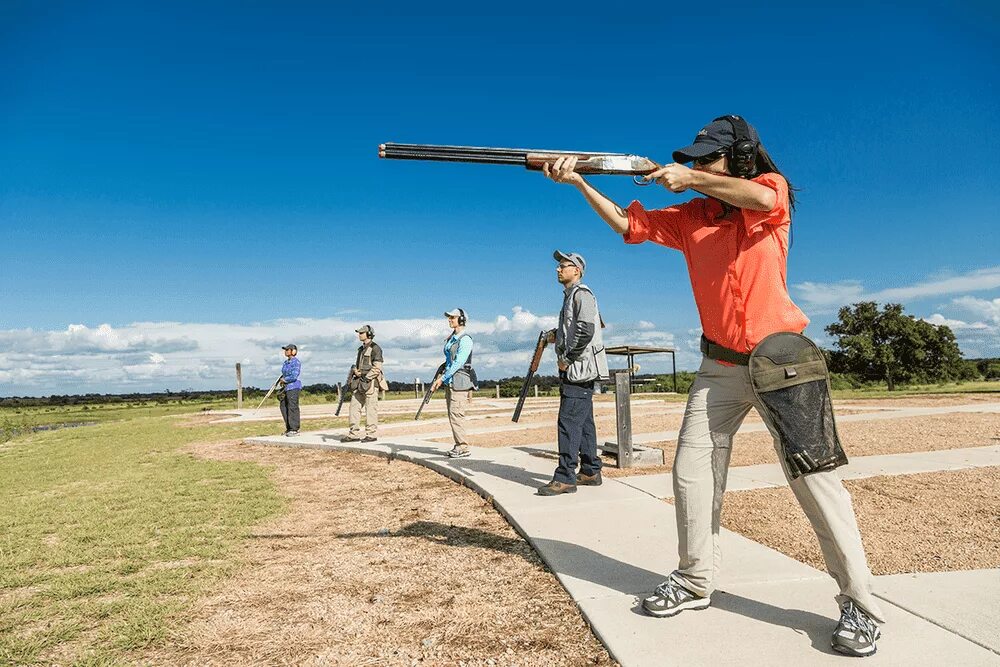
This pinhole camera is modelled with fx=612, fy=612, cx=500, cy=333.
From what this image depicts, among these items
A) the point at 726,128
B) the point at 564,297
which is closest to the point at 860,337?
the point at 564,297

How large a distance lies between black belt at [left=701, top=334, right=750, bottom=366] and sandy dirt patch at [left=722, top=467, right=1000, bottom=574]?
1.59 metres

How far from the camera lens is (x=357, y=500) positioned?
20.9 ft

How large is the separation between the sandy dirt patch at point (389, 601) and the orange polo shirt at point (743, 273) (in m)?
1.50

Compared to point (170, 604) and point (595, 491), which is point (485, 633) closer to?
point (170, 604)

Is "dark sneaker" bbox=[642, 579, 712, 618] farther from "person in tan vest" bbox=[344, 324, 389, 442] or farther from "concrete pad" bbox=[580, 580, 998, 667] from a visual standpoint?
"person in tan vest" bbox=[344, 324, 389, 442]

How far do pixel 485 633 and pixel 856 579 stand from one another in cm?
158

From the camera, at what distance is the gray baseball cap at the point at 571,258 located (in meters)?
6.00

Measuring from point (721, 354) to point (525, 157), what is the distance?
1593mm

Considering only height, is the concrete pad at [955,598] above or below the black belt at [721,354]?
below

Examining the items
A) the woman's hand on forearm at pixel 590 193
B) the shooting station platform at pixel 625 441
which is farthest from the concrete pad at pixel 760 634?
the shooting station platform at pixel 625 441

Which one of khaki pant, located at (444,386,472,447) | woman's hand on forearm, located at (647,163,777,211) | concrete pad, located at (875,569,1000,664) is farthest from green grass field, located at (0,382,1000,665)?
concrete pad, located at (875,569,1000,664)

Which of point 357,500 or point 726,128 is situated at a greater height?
point 726,128

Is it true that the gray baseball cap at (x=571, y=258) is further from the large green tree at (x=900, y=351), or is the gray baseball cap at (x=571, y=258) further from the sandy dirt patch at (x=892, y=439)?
the large green tree at (x=900, y=351)

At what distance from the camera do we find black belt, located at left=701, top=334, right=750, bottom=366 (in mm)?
2672
